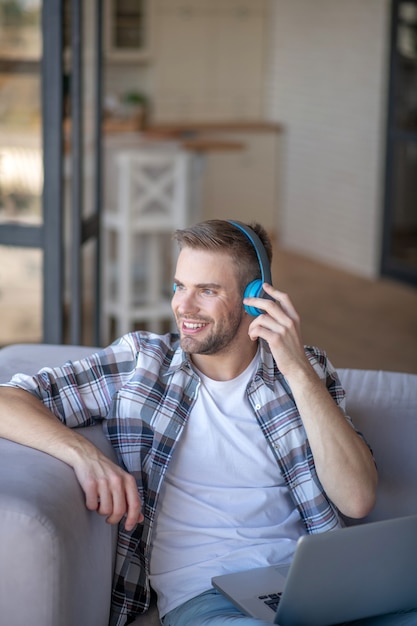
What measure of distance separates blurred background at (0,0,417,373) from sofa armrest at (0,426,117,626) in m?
1.73

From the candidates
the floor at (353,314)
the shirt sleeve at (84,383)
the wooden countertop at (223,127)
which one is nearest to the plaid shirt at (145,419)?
the shirt sleeve at (84,383)

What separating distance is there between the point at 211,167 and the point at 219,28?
3.68ft

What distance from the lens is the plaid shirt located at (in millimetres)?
1845

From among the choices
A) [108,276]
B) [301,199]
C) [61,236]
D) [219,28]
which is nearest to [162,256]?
[108,276]

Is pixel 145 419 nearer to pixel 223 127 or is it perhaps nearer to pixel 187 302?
pixel 187 302

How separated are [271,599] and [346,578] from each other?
7.8 inches

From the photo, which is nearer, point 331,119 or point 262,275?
point 262,275

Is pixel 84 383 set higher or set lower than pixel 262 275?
lower

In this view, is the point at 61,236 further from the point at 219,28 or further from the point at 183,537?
the point at 219,28

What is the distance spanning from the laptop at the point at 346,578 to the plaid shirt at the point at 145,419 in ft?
0.78

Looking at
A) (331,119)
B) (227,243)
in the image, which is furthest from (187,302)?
(331,119)

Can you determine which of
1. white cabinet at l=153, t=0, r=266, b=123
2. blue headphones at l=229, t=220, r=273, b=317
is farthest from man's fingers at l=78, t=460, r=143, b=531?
white cabinet at l=153, t=0, r=266, b=123

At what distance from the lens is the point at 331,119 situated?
23.6 feet

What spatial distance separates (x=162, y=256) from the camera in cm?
520
